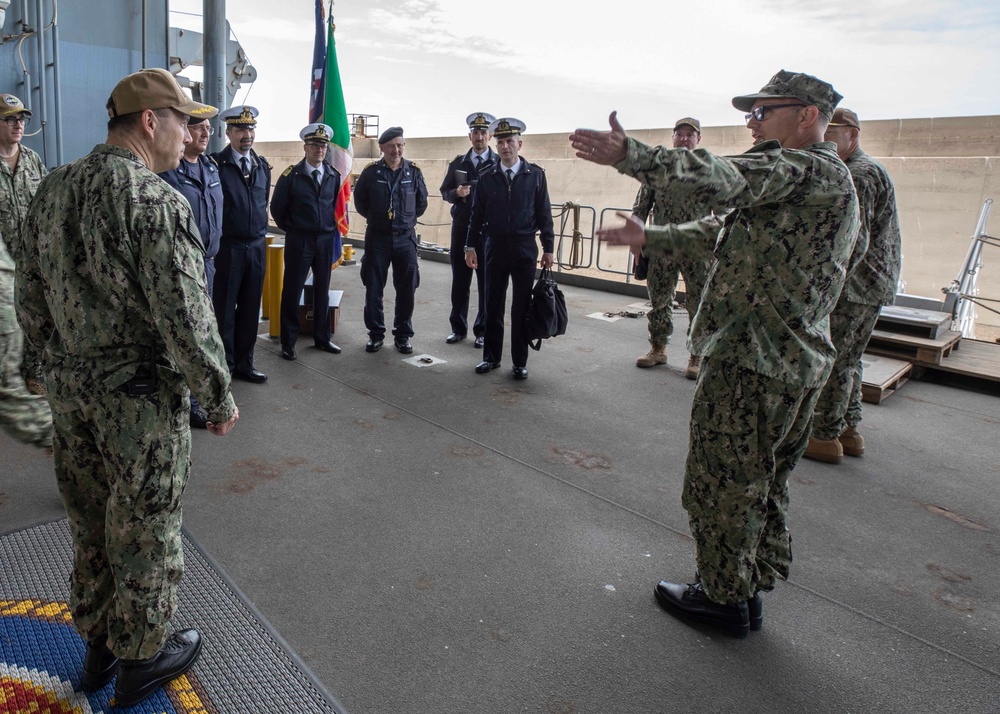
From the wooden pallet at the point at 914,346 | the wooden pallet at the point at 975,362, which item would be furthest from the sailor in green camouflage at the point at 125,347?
the wooden pallet at the point at 975,362

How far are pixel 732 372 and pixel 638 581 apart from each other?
37.3 inches

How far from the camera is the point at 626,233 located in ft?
6.34

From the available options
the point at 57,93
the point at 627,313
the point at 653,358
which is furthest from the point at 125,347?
the point at 627,313

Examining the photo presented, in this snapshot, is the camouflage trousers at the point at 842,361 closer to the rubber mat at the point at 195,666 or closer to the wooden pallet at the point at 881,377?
the wooden pallet at the point at 881,377

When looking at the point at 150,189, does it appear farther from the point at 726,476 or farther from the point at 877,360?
the point at 877,360

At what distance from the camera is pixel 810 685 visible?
2.06 meters

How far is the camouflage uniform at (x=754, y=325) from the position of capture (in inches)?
70.4

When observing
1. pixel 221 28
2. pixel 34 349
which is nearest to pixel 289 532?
pixel 34 349

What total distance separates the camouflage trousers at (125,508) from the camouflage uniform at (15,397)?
0.32 ft

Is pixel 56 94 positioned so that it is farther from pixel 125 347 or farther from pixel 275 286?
pixel 125 347

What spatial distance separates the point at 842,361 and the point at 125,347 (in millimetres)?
3319

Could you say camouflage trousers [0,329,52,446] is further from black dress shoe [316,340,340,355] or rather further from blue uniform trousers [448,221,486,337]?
blue uniform trousers [448,221,486,337]

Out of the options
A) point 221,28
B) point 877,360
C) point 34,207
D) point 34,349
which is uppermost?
point 221,28

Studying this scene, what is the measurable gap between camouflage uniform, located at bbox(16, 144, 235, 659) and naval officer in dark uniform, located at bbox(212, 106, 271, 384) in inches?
108
